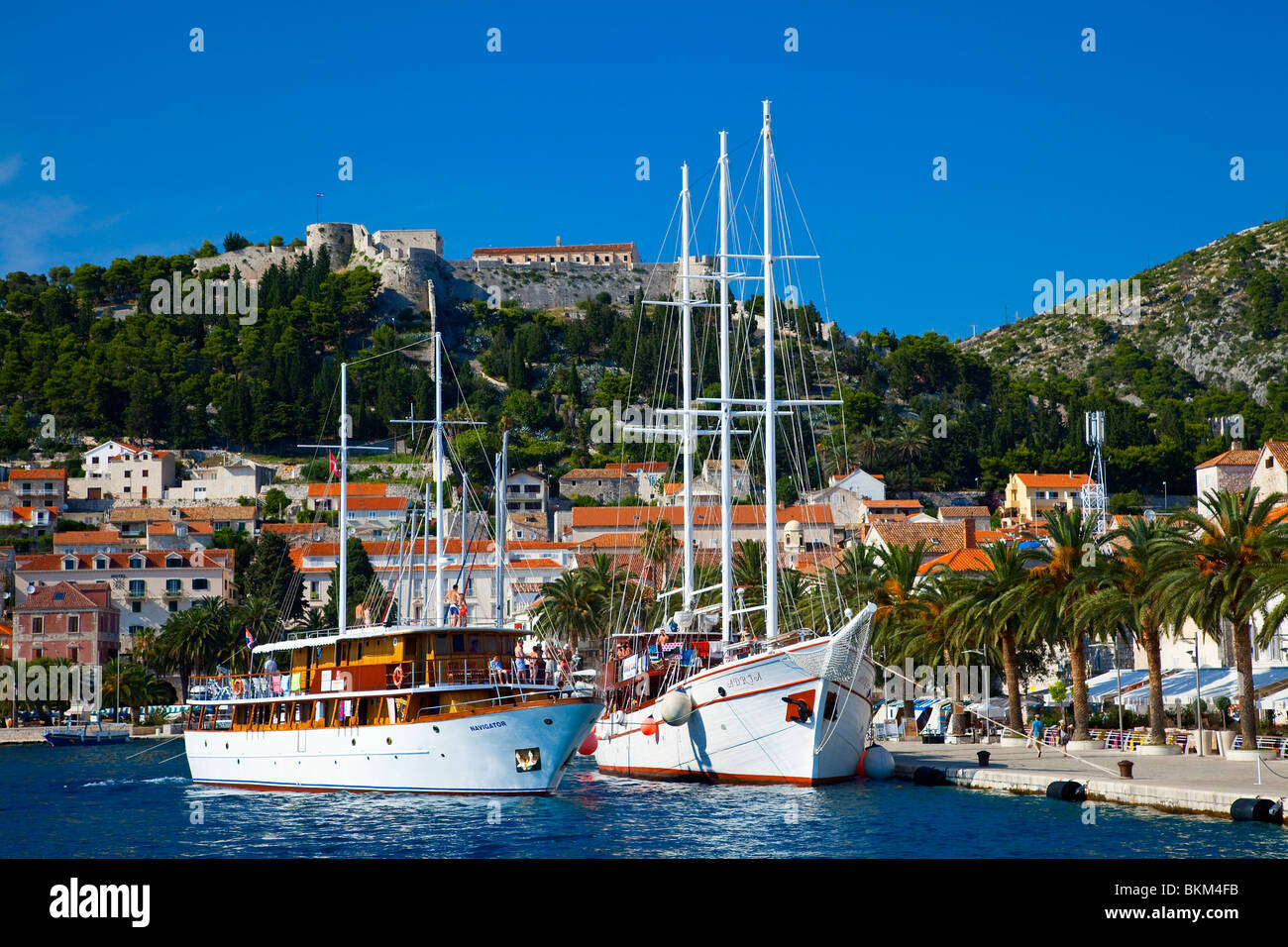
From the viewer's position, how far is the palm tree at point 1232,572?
35.0m

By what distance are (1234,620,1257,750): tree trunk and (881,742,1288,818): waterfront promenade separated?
2.63 feet

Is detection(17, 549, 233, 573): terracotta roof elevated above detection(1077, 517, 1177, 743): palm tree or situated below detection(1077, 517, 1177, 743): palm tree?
above

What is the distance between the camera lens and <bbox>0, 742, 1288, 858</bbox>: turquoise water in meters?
26.2

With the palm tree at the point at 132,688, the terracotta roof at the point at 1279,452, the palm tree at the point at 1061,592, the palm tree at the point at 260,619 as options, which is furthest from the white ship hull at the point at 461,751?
the palm tree at the point at 132,688

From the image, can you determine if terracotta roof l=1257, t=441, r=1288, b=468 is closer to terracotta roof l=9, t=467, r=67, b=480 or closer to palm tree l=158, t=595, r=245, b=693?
palm tree l=158, t=595, r=245, b=693

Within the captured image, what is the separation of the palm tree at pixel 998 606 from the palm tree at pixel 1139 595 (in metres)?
3.00

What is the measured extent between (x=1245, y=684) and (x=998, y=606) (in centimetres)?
948

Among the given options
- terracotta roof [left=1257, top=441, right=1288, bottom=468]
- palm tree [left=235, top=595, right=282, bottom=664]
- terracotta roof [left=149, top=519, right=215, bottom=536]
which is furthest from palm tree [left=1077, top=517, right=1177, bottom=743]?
terracotta roof [left=149, top=519, right=215, bottom=536]

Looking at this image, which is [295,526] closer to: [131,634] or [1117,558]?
[131,634]

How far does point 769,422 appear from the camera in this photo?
1576 inches

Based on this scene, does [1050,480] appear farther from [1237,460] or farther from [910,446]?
[1237,460]

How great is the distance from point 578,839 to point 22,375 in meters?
177

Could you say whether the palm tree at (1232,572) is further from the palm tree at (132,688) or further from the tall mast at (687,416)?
the palm tree at (132,688)

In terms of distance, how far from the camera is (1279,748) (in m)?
38.2
